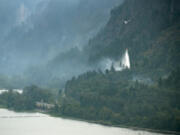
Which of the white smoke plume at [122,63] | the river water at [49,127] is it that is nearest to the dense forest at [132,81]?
the white smoke plume at [122,63]

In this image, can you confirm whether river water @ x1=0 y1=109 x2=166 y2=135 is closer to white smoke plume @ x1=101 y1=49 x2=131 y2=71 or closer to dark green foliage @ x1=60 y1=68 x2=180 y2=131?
dark green foliage @ x1=60 y1=68 x2=180 y2=131

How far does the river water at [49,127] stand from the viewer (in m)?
36.0

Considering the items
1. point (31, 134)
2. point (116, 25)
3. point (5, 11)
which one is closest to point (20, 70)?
point (5, 11)

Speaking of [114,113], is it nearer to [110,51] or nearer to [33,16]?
[110,51]

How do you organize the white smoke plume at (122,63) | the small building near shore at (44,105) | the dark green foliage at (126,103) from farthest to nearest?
the white smoke plume at (122,63) < the small building near shore at (44,105) < the dark green foliage at (126,103)

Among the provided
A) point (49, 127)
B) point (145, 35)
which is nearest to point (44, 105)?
point (49, 127)

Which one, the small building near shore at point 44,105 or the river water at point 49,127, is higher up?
the small building near shore at point 44,105

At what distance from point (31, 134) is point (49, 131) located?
159 centimetres

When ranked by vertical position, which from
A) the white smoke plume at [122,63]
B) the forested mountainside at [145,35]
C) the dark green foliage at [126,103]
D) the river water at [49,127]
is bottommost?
the river water at [49,127]

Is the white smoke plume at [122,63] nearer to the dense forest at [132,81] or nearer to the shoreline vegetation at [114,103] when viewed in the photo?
the dense forest at [132,81]

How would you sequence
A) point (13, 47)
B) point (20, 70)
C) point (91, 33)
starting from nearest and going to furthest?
point (91, 33), point (20, 70), point (13, 47)

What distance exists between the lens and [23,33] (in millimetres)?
119188

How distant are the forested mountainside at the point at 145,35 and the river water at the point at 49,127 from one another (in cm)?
1153

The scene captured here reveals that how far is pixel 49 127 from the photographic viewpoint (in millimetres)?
38094
